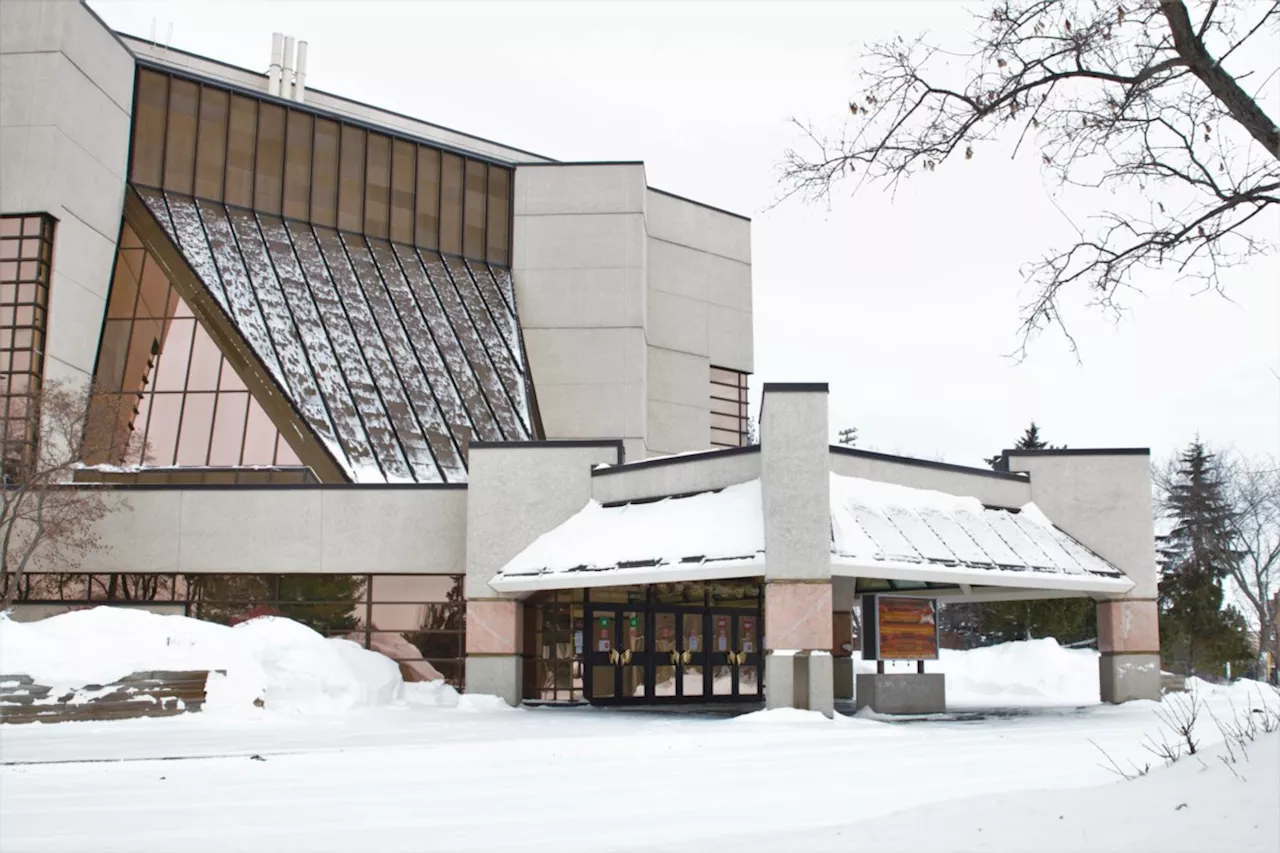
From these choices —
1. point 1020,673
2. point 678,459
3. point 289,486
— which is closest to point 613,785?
point 678,459

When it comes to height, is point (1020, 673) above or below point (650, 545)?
below

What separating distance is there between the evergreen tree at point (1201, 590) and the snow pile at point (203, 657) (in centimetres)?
3386

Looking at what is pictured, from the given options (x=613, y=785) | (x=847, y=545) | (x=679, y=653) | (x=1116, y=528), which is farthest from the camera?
(x=679, y=653)

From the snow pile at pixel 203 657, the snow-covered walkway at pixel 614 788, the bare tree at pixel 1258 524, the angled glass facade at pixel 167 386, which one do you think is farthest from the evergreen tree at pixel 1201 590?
the snow pile at pixel 203 657

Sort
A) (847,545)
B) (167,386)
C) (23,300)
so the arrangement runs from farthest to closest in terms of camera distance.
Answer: (167,386) → (23,300) → (847,545)

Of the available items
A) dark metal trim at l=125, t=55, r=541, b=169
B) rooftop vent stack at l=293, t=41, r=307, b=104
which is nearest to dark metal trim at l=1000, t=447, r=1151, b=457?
dark metal trim at l=125, t=55, r=541, b=169

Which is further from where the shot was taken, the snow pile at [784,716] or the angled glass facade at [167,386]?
the angled glass facade at [167,386]

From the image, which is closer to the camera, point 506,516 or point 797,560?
point 797,560

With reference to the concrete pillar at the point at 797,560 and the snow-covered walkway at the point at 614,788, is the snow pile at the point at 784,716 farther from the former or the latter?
the snow-covered walkway at the point at 614,788

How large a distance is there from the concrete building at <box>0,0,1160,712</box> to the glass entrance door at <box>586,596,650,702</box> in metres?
0.08

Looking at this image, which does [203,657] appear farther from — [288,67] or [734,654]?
[288,67]

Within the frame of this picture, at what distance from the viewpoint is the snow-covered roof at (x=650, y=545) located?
2214 cm

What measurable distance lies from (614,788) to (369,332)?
25.3m

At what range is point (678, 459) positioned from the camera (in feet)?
82.0
